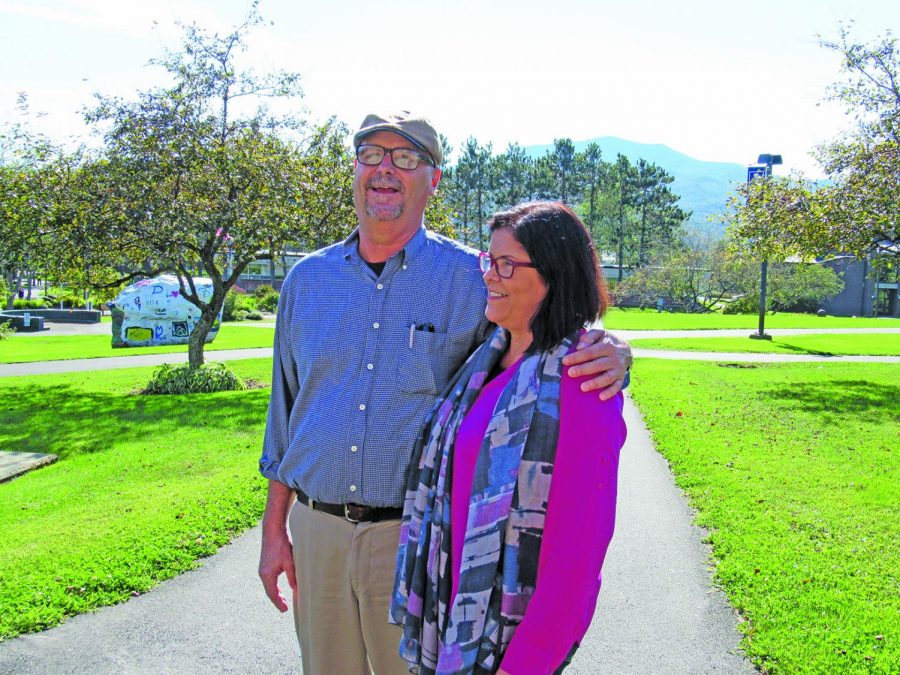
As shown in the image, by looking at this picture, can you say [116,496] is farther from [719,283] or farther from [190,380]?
[719,283]

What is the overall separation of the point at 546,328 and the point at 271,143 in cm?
1217

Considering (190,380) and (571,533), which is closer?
(571,533)

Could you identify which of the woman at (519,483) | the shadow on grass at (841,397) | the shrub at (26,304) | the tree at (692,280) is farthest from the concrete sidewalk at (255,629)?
the tree at (692,280)

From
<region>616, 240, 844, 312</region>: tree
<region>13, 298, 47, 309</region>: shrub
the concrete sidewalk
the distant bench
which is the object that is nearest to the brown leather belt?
the concrete sidewalk

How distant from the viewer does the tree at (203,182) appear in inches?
477

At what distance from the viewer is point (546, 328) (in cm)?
189

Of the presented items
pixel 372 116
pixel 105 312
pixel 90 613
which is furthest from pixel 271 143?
pixel 105 312

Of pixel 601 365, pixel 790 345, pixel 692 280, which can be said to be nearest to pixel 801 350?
pixel 790 345

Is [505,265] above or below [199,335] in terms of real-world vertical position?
above

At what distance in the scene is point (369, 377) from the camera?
93.0 inches

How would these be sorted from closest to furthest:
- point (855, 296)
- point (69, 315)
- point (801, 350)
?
point (801, 350)
point (69, 315)
point (855, 296)

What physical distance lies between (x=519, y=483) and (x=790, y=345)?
2348 centimetres

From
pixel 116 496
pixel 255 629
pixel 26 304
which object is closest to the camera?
pixel 255 629

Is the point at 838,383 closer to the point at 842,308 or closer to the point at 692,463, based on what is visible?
the point at 692,463
